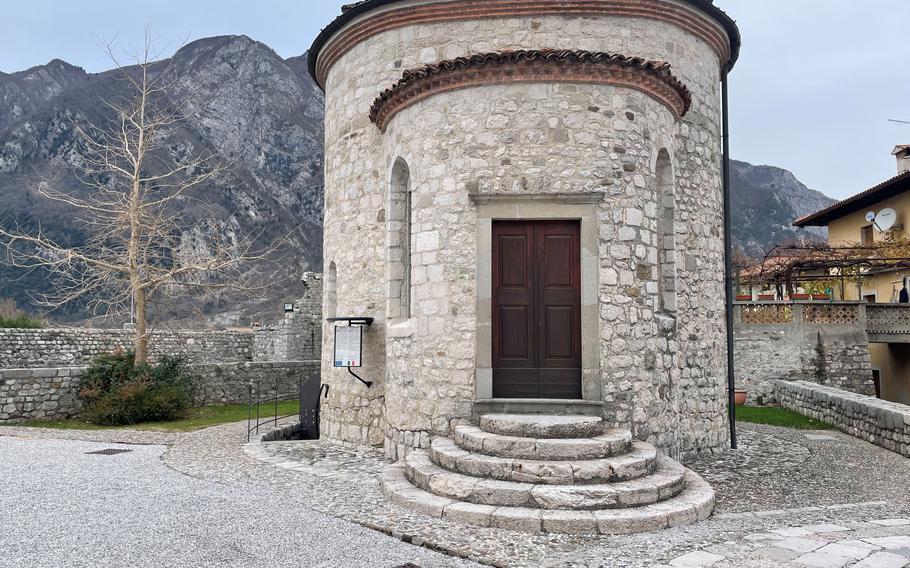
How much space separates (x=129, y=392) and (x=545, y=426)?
10691 millimetres

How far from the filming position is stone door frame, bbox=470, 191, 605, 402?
8.20 m

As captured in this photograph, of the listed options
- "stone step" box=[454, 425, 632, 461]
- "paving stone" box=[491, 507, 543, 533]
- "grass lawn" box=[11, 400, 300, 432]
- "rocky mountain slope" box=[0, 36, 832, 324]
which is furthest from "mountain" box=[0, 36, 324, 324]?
"paving stone" box=[491, 507, 543, 533]

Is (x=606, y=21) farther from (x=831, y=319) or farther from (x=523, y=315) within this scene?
(x=831, y=319)

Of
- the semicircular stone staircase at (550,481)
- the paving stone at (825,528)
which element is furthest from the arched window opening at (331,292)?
the paving stone at (825,528)

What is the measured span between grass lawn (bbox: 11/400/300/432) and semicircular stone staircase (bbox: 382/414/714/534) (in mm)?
8066

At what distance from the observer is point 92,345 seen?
21656mm

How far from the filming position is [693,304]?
10453 mm

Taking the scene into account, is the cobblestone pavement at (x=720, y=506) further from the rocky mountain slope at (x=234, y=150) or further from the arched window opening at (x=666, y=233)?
the rocky mountain slope at (x=234, y=150)

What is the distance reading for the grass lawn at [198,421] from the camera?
13.6 m

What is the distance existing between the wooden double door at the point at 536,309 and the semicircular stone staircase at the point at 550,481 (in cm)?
65

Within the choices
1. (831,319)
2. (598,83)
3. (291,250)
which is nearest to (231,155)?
(291,250)

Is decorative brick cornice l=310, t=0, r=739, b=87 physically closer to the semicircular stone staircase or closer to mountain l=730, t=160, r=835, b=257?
the semicircular stone staircase

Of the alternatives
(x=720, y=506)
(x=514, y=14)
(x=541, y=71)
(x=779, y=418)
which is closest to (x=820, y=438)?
(x=779, y=418)

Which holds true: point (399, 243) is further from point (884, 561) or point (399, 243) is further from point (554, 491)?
point (884, 561)
